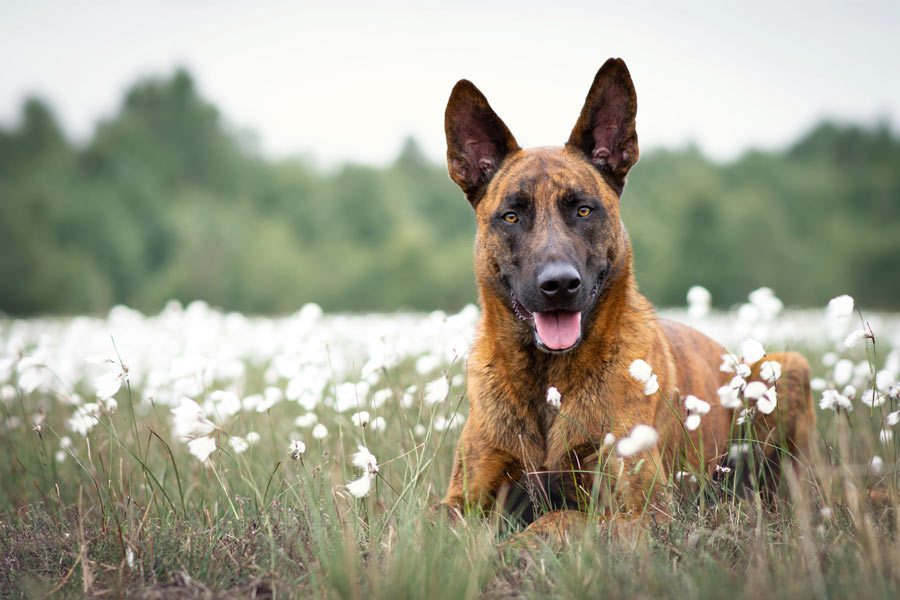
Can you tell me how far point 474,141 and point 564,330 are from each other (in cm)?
150

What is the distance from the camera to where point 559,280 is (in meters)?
3.16

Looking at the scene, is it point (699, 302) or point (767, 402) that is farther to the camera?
point (699, 302)

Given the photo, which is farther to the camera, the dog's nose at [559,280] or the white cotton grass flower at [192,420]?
the dog's nose at [559,280]

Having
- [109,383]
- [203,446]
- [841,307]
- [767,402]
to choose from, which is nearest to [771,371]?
[767,402]

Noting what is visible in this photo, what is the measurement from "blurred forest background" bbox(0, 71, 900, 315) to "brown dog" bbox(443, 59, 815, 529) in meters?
30.0

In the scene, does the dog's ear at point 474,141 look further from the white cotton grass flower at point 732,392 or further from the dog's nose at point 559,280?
the white cotton grass flower at point 732,392

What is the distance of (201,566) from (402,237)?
38.9 meters

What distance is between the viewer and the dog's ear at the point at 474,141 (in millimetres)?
3938

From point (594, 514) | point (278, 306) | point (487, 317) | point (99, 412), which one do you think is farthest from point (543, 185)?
point (278, 306)

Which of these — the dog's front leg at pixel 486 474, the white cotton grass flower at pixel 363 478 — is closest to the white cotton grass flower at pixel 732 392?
the dog's front leg at pixel 486 474

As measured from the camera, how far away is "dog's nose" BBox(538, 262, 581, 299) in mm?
3154

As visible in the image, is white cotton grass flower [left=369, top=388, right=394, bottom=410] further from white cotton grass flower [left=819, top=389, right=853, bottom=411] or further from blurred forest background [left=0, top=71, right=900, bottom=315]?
blurred forest background [left=0, top=71, right=900, bottom=315]

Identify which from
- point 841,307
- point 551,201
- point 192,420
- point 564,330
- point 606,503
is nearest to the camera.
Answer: point 192,420

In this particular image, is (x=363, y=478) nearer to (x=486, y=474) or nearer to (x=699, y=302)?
(x=486, y=474)
